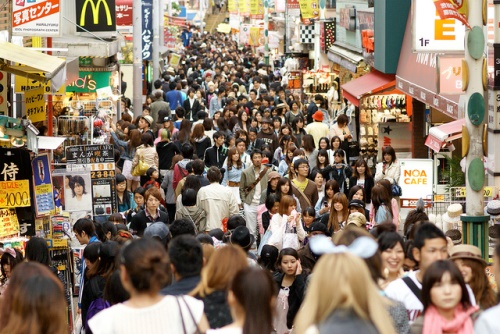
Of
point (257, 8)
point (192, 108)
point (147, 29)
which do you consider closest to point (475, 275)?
point (192, 108)

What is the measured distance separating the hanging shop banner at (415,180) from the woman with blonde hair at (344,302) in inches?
412

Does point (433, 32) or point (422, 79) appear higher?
point (433, 32)

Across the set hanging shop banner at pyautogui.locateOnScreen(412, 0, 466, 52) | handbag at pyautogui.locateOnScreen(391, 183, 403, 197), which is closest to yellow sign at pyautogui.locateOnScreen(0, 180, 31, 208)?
handbag at pyautogui.locateOnScreen(391, 183, 403, 197)

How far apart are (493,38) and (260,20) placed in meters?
78.0

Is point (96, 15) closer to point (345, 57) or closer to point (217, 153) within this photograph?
point (217, 153)

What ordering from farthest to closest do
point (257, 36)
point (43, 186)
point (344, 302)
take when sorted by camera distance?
point (257, 36) < point (43, 186) < point (344, 302)

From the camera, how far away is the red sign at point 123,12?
34.4 metres

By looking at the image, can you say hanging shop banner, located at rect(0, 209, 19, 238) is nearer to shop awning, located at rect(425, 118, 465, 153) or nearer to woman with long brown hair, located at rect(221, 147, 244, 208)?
woman with long brown hair, located at rect(221, 147, 244, 208)

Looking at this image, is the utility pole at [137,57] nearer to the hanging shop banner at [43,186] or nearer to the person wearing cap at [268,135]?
the person wearing cap at [268,135]

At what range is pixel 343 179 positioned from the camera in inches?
676

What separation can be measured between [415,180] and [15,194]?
17.4 feet

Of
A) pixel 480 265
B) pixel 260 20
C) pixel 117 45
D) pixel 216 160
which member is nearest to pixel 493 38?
pixel 216 160

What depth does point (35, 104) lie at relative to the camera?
52.5ft

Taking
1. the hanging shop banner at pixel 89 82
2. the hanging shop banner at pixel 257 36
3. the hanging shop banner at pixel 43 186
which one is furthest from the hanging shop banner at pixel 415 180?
the hanging shop banner at pixel 257 36
